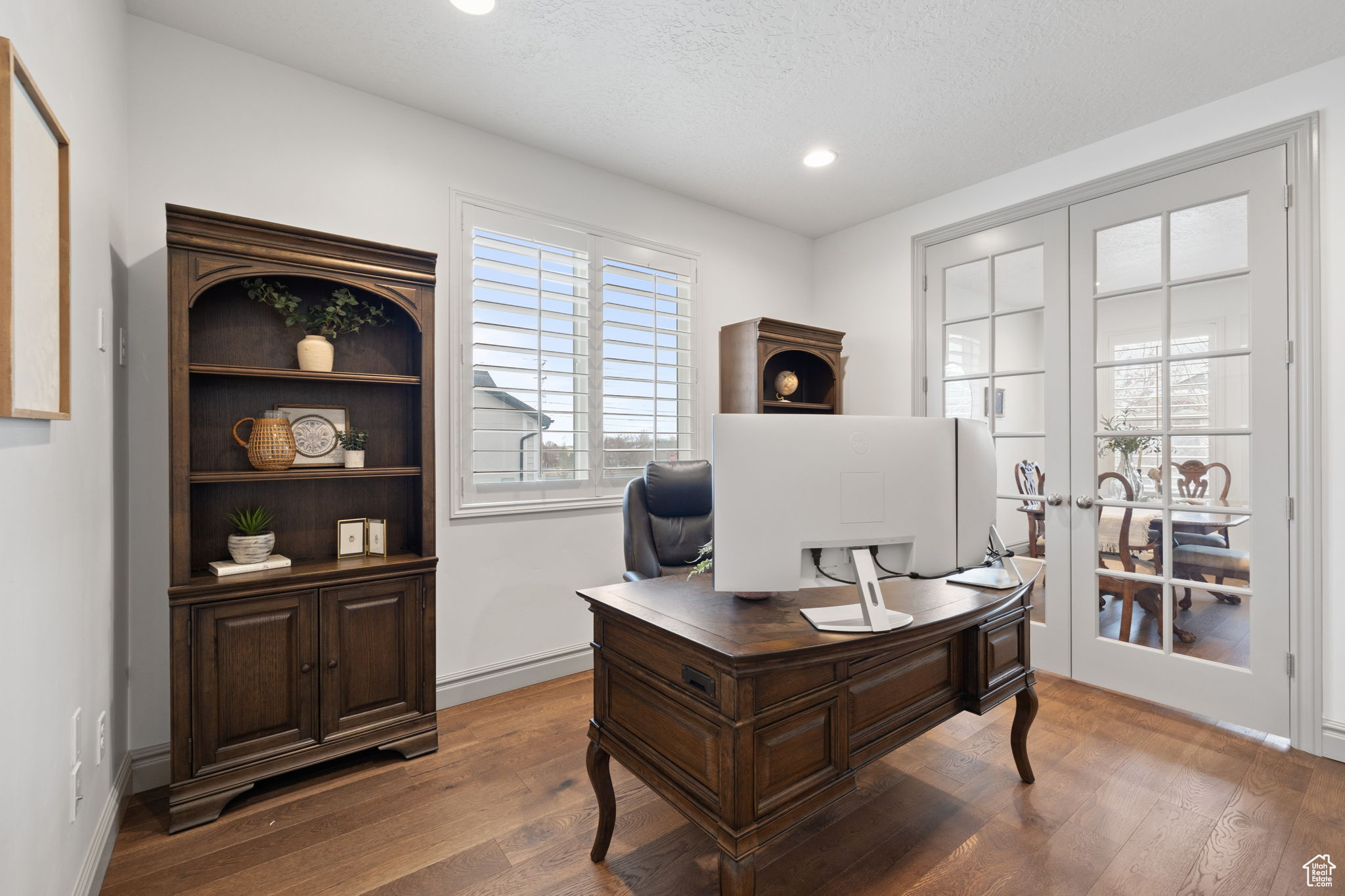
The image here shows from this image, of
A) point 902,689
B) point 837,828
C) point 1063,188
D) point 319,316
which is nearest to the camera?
point 902,689

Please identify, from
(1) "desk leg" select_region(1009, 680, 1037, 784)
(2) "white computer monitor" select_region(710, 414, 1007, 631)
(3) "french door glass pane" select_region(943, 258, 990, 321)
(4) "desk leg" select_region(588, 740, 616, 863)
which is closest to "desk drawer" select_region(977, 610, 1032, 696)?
(1) "desk leg" select_region(1009, 680, 1037, 784)

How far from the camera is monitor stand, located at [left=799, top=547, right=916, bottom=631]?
4.64 ft

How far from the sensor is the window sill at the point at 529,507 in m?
2.81

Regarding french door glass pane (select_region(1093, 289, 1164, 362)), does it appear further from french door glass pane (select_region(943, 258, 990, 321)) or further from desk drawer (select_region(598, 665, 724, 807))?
desk drawer (select_region(598, 665, 724, 807))

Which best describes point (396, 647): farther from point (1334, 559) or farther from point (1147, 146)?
point (1147, 146)

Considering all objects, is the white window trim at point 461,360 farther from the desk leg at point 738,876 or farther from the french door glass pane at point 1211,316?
the french door glass pane at point 1211,316

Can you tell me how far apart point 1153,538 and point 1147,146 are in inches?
71.7

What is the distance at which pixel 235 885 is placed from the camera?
5.36ft

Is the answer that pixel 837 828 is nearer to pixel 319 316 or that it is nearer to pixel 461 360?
pixel 461 360

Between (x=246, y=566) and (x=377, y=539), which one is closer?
(x=246, y=566)

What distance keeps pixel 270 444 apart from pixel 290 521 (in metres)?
0.39

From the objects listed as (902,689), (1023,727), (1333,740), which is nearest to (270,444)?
(902,689)

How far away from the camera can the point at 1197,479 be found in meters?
2.69

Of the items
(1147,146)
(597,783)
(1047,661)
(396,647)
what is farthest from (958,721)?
(1147,146)
